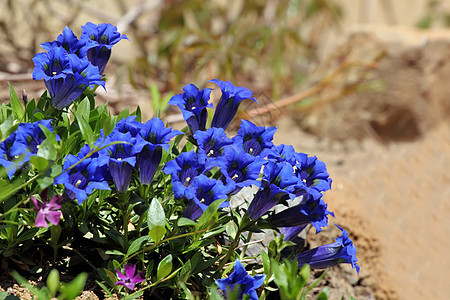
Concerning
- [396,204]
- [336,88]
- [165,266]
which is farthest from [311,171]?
[336,88]

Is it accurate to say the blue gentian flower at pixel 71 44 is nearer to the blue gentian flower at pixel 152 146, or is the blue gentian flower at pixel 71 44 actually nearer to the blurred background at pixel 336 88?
the blue gentian flower at pixel 152 146

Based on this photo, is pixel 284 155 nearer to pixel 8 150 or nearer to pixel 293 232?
pixel 293 232

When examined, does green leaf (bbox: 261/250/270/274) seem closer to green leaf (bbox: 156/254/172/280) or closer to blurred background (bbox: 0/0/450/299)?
green leaf (bbox: 156/254/172/280)

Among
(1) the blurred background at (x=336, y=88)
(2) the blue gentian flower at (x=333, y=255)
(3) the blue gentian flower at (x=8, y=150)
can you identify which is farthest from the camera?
(1) the blurred background at (x=336, y=88)

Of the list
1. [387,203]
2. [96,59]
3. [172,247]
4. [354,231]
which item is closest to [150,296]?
[172,247]

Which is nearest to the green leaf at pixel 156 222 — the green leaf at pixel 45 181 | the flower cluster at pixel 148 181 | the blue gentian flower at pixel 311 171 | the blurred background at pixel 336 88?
the flower cluster at pixel 148 181

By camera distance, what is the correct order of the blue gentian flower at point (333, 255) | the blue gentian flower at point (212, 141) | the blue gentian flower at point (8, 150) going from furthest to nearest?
the blue gentian flower at point (333, 255)
the blue gentian flower at point (212, 141)
the blue gentian flower at point (8, 150)

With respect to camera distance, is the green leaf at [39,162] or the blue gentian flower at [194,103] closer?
the green leaf at [39,162]
